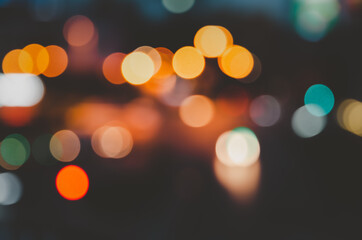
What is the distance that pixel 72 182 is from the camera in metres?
6.46

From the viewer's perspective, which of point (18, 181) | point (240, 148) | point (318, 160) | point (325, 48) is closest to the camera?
point (18, 181)

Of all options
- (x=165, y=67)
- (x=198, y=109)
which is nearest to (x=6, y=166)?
(x=198, y=109)

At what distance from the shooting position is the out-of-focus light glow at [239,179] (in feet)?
20.5

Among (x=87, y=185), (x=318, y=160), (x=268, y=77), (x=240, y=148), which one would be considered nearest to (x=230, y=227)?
(x=87, y=185)

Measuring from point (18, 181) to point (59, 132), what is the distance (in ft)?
7.55

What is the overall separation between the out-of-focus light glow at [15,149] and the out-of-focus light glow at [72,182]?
128cm

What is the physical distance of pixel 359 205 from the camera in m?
5.50

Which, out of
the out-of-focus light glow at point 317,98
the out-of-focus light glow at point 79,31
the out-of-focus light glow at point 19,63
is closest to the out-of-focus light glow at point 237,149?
the out-of-focus light glow at point 79,31

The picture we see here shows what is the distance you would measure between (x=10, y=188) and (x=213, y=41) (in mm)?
23220

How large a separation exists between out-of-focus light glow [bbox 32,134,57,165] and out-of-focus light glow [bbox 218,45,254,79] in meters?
13.3

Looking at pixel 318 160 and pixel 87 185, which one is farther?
pixel 318 160

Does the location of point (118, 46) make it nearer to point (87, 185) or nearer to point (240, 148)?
point (240, 148)

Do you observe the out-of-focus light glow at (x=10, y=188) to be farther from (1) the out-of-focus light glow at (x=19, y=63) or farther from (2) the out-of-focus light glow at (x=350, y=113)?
(1) the out-of-focus light glow at (x=19, y=63)

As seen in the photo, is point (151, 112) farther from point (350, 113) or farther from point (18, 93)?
point (350, 113)
